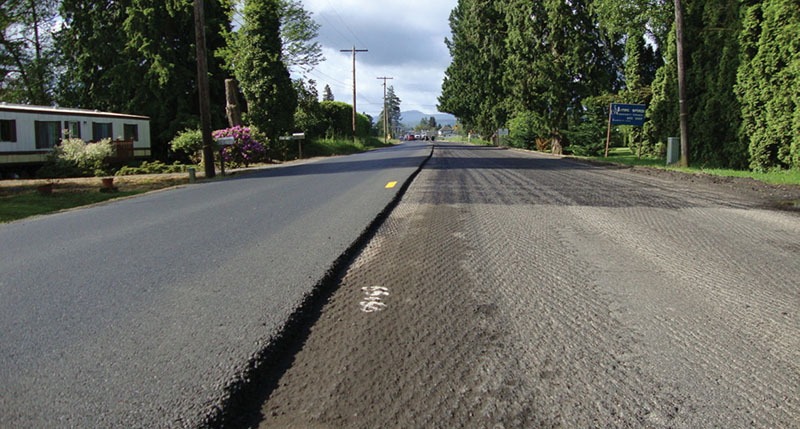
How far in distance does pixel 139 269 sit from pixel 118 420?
103 inches

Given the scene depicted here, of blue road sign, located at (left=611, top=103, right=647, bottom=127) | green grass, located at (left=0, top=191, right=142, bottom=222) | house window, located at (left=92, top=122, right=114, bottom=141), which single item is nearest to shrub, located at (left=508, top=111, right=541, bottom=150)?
blue road sign, located at (left=611, top=103, right=647, bottom=127)

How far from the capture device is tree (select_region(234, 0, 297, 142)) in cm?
2641

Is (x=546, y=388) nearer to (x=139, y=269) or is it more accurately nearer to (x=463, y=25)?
(x=139, y=269)

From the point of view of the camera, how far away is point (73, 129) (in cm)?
2225

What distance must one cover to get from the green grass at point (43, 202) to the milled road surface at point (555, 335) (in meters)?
7.22

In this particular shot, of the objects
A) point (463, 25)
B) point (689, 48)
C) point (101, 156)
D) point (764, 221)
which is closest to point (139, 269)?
point (764, 221)

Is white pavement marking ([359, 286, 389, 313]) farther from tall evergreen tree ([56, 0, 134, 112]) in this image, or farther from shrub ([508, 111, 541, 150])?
shrub ([508, 111, 541, 150])

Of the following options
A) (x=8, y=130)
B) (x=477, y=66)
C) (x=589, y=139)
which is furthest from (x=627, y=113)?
(x=477, y=66)

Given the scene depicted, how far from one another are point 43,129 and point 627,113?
24729 millimetres

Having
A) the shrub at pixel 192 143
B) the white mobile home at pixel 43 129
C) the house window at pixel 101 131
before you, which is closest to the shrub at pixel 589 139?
the shrub at pixel 192 143

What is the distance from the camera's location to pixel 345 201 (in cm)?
861

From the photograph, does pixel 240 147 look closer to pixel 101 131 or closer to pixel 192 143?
pixel 192 143

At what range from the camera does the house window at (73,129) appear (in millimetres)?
21739

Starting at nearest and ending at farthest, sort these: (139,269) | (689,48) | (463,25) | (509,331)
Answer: (509,331) → (139,269) → (689,48) → (463,25)
